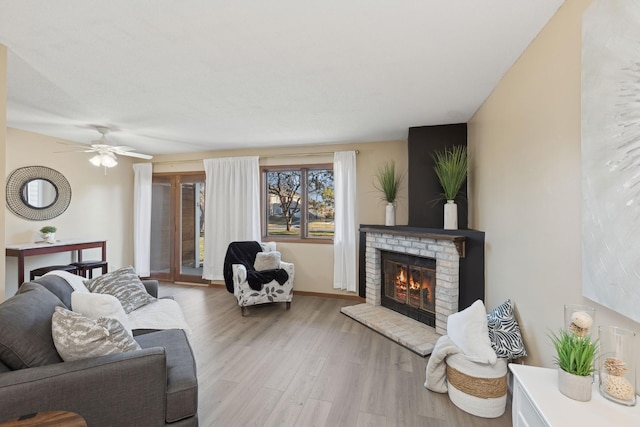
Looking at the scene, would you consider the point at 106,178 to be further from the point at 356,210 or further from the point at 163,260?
the point at 356,210

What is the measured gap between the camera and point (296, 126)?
11.7ft

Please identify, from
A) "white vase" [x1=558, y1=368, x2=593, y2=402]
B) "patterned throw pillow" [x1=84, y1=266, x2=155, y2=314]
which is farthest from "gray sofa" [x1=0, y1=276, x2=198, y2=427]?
"white vase" [x1=558, y1=368, x2=593, y2=402]

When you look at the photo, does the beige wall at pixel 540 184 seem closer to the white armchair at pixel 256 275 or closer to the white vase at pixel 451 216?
the white vase at pixel 451 216

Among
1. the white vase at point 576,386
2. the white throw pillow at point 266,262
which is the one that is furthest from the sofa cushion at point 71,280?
the white vase at point 576,386

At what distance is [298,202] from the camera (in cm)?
481

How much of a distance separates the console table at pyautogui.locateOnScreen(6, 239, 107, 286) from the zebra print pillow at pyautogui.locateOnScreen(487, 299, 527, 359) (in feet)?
16.5

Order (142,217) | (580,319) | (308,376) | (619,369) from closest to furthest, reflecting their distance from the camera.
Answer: (619,369) < (580,319) < (308,376) < (142,217)

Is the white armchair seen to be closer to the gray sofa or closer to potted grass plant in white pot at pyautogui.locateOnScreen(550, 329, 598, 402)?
the gray sofa

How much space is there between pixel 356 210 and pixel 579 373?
343 centimetres

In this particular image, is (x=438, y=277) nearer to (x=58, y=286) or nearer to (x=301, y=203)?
(x=301, y=203)

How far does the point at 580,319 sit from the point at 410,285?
248 cm

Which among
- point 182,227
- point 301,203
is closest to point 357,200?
point 301,203

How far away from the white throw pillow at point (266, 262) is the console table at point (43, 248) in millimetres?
2528

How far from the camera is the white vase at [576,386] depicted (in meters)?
1.06
